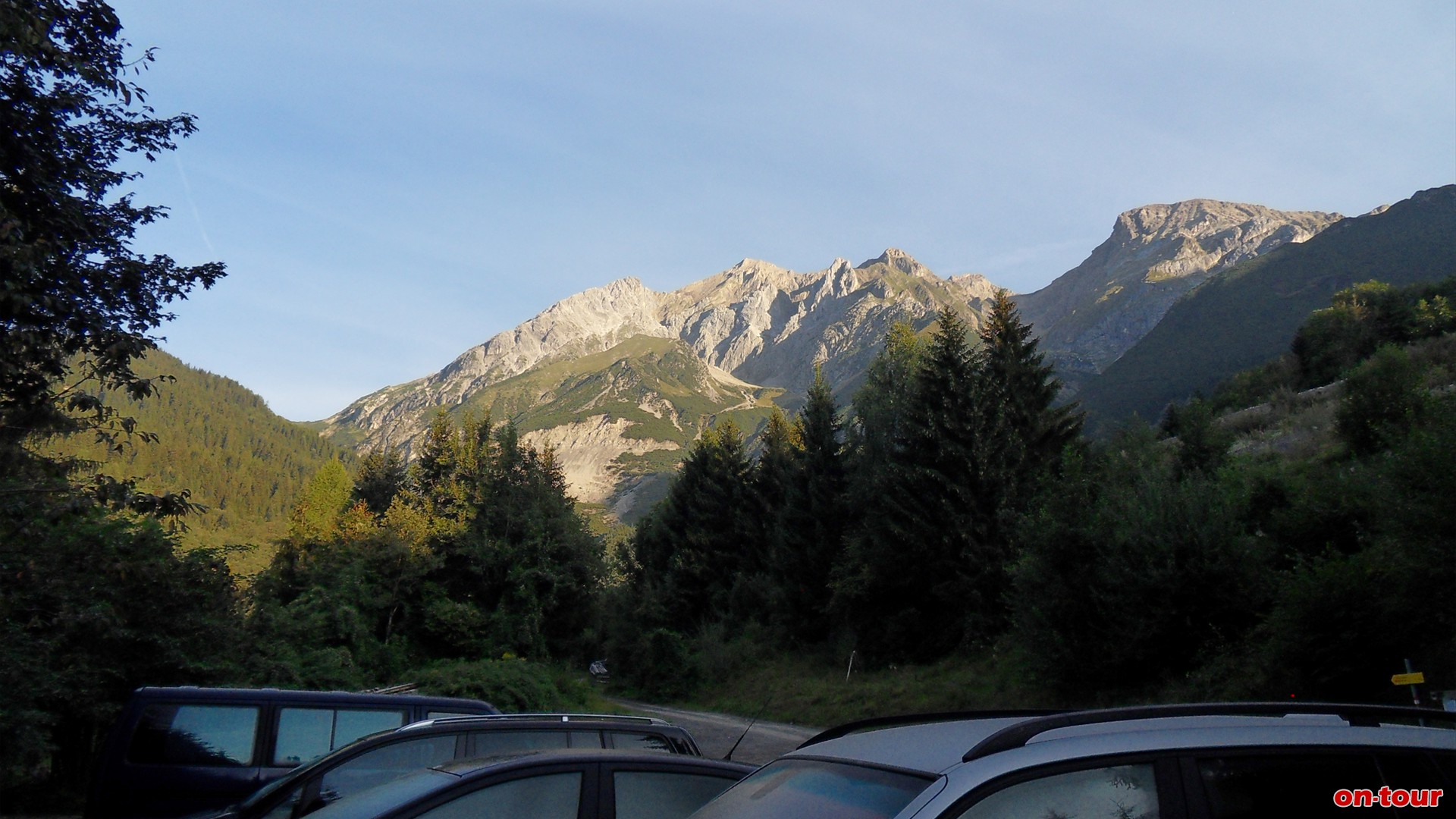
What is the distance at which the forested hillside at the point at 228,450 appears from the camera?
106 meters

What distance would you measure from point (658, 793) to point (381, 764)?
3172 millimetres

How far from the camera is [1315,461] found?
23.6m

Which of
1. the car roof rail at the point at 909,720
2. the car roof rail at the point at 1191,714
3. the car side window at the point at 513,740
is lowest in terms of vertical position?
the car side window at the point at 513,740

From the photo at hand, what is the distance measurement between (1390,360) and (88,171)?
29.6m

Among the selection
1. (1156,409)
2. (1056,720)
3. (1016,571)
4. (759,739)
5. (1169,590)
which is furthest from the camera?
(1156,409)

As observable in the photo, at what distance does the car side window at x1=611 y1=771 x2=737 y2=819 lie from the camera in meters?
4.95

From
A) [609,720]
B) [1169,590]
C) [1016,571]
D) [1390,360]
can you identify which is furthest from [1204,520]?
[609,720]

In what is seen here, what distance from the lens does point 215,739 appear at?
9.40 metres

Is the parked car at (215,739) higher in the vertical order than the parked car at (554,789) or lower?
lower

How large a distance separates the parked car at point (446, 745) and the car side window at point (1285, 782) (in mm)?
4807

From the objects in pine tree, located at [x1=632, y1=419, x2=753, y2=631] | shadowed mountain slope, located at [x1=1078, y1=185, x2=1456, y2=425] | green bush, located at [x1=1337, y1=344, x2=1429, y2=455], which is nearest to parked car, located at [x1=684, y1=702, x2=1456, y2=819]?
green bush, located at [x1=1337, y1=344, x2=1429, y2=455]

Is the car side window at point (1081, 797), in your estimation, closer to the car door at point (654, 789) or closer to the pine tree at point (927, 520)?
the car door at point (654, 789)

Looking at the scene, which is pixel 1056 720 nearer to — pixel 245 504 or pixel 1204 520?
pixel 1204 520

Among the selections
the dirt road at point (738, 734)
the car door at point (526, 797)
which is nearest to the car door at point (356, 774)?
the car door at point (526, 797)
